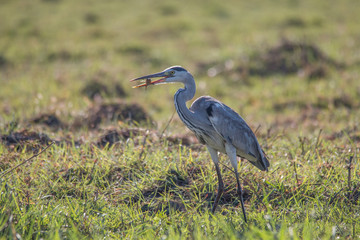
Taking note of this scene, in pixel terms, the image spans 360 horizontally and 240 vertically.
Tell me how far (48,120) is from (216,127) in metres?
3.46

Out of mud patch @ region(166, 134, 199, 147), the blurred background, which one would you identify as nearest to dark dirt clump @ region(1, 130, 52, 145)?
the blurred background

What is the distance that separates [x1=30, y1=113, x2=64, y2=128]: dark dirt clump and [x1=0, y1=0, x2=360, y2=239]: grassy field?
0.02m

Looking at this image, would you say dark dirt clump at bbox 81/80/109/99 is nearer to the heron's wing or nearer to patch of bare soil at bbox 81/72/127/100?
patch of bare soil at bbox 81/72/127/100

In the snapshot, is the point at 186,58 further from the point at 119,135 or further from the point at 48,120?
the point at 119,135

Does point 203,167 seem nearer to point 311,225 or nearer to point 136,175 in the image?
point 136,175

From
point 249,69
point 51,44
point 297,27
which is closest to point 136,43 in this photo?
point 51,44

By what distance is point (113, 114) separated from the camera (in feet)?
21.5

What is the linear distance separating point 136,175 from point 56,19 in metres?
11.3

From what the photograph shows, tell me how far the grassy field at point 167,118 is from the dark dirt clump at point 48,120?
0.02m

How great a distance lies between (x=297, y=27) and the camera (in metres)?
13.4

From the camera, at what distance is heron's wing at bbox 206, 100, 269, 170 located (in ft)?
13.6

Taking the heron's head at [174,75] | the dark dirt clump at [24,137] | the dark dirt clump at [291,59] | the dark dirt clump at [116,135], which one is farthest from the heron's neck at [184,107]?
the dark dirt clump at [291,59]

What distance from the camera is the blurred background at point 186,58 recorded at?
761 cm

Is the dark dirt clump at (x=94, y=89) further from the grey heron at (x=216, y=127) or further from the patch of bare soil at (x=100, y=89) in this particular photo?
the grey heron at (x=216, y=127)
